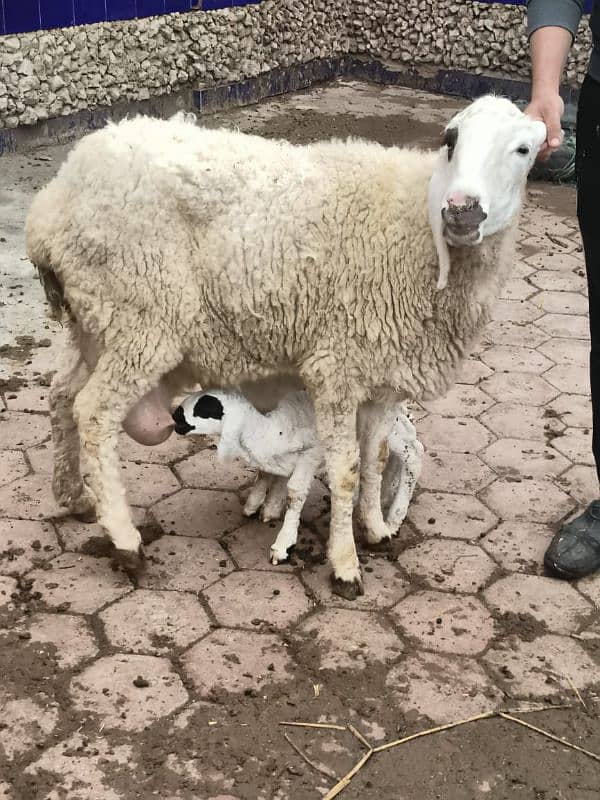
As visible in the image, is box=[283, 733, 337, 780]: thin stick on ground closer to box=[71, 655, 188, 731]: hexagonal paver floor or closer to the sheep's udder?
box=[71, 655, 188, 731]: hexagonal paver floor

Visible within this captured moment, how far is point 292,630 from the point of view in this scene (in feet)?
10.7

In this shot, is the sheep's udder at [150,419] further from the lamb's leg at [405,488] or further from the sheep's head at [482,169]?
the sheep's head at [482,169]

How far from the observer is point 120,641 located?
3.16m

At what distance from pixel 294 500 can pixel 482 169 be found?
1297 mm

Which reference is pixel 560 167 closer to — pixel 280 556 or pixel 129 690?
pixel 280 556

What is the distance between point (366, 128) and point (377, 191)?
6.16m

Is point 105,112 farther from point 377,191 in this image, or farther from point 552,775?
point 552,775

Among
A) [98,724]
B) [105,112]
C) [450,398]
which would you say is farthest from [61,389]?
[105,112]

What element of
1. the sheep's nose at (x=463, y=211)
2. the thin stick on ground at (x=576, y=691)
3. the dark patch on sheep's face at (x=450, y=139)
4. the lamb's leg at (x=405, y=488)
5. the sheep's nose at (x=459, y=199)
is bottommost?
the thin stick on ground at (x=576, y=691)

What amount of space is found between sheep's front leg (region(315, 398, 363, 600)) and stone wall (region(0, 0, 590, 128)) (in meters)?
4.88

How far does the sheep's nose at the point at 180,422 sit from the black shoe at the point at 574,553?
1.33 metres

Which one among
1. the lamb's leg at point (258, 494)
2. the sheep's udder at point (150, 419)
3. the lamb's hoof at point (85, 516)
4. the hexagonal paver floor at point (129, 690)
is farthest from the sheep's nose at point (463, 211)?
the lamb's hoof at point (85, 516)

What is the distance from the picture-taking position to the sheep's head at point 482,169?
9.49 ft

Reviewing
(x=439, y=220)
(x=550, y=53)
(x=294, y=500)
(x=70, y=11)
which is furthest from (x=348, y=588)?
(x=70, y=11)
